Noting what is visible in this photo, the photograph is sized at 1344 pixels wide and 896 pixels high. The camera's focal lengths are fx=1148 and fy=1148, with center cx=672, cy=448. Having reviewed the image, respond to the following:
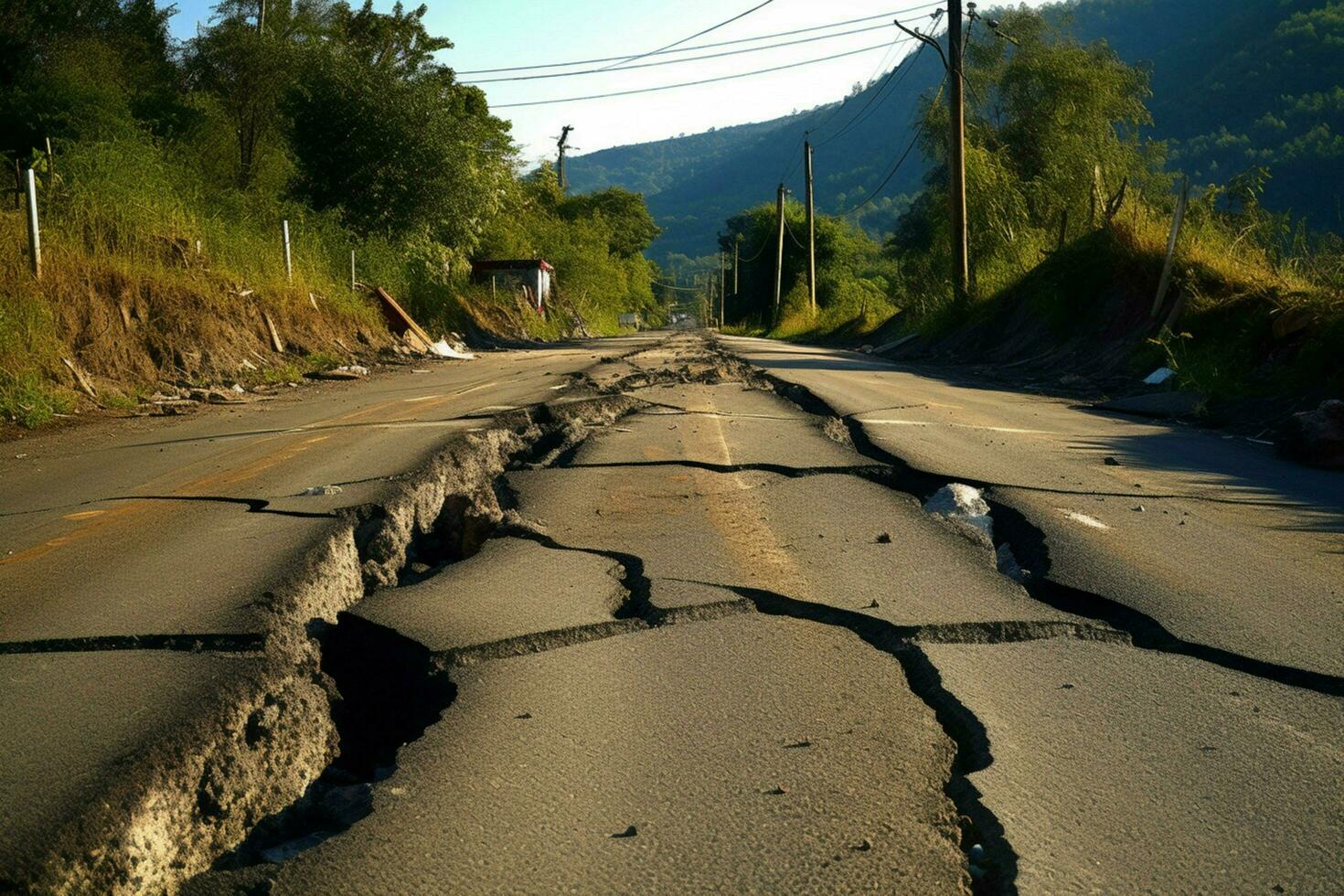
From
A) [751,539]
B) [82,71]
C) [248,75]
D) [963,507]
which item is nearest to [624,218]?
[248,75]

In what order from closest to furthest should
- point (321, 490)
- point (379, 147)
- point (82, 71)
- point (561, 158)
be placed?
point (321, 490) → point (379, 147) → point (82, 71) → point (561, 158)

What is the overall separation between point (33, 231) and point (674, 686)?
1022cm

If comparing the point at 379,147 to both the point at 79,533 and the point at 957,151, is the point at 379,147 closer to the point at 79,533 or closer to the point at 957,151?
the point at 957,151

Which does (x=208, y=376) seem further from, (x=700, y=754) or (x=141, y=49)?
(x=141, y=49)

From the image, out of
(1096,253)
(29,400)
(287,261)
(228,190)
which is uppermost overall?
(228,190)

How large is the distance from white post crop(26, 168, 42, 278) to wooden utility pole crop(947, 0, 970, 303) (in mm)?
16504

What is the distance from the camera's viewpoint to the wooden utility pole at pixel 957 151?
22.2 meters

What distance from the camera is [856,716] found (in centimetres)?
274

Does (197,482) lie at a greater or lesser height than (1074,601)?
greater

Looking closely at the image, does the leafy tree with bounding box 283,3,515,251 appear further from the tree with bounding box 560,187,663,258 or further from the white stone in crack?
the tree with bounding box 560,187,663,258

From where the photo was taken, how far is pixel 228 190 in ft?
62.9

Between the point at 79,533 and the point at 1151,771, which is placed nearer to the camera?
the point at 1151,771

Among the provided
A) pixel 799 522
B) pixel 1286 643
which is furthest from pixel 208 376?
pixel 1286 643

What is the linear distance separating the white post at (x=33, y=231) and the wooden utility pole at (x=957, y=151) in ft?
54.1
